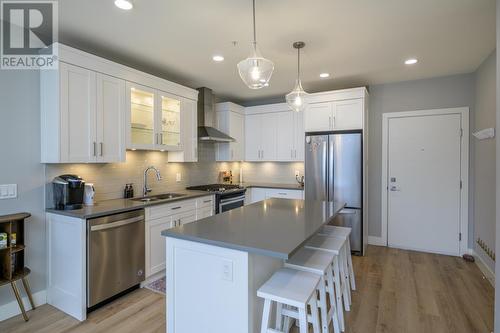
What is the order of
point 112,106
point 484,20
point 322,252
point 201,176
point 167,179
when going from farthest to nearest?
1. point 201,176
2. point 167,179
3. point 112,106
4. point 484,20
5. point 322,252

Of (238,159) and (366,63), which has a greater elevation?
(366,63)

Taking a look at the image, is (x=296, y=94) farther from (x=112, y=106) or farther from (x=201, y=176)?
(x=201, y=176)

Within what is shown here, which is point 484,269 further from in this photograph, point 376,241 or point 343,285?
point 343,285

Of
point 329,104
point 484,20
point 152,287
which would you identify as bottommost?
point 152,287

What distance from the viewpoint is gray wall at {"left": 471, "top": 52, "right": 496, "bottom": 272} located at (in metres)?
3.04

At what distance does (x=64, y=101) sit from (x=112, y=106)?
481mm

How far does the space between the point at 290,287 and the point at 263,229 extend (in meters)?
0.42

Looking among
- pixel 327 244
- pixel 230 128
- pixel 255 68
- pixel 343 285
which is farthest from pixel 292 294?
pixel 230 128

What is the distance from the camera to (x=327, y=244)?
7.59ft

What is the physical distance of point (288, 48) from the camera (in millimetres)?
2947

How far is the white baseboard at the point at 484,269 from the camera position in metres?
2.99

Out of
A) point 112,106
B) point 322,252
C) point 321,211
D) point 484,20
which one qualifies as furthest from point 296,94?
point 112,106

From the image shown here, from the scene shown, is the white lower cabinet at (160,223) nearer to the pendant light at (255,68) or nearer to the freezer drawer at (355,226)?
the pendant light at (255,68)

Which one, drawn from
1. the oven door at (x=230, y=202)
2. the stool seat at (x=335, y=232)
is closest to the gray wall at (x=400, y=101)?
the stool seat at (x=335, y=232)
